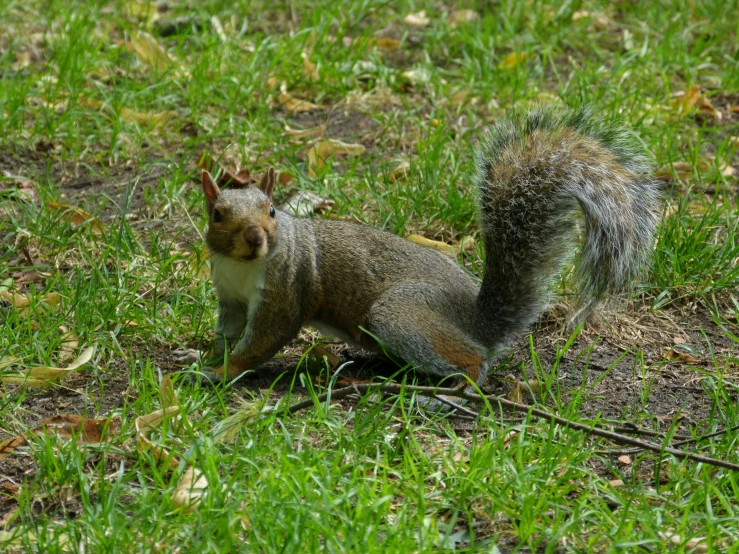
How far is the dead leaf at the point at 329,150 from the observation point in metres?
3.67

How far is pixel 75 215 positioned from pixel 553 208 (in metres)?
1.58

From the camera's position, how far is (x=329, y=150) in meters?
3.78

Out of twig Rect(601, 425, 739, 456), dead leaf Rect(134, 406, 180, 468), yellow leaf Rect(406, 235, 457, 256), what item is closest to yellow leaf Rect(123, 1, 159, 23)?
yellow leaf Rect(406, 235, 457, 256)

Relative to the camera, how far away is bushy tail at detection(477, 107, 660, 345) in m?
2.52

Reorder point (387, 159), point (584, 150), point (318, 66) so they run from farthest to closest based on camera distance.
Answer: point (318, 66) → point (387, 159) → point (584, 150)

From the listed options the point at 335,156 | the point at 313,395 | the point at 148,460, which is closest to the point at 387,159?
the point at 335,156

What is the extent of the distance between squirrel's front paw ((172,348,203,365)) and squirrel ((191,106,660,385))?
0.20ft

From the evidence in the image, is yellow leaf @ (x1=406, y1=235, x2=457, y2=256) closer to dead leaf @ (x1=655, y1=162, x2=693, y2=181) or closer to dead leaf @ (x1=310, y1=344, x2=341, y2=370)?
dead leaf @ (x1=310, y1=344, x2=341, y2=370)

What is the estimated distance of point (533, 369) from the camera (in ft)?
9.21

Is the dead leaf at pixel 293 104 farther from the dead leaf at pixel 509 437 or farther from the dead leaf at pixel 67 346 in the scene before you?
the dead leaf at pixel 509 437

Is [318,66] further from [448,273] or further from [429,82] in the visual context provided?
[448,273]

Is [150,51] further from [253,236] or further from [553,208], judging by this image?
[553,208]

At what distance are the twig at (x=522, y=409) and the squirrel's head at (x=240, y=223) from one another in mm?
401

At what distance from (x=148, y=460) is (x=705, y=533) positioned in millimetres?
1077
